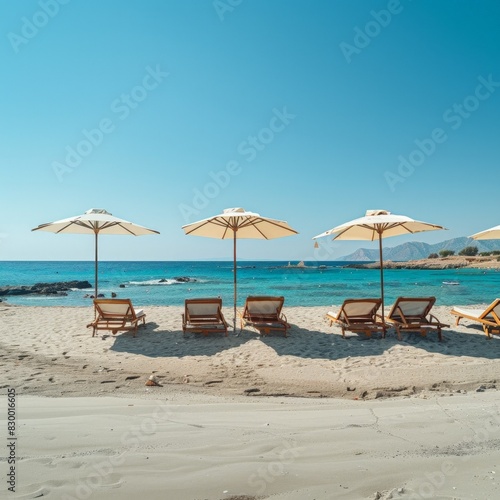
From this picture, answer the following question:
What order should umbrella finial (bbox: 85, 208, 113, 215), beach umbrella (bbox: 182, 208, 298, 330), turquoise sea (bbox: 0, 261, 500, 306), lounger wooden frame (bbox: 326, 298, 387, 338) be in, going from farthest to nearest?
turquoise sea (bbox: 0, 261, 500, 306), umbrella finial (bbox: 85, 208, 113, 215), beach umbrella (bbox: 182, 208, 298, 330), lounger wooden frame (bbox: 326, 298, 387, 338)

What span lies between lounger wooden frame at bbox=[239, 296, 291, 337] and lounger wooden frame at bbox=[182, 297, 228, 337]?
1.94 ft

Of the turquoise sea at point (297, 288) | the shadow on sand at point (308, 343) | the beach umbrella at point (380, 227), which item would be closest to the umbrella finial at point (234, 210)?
the beach umbrella at point (380, 227)

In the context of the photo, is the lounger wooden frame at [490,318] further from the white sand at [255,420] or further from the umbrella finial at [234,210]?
the umbrella finial at [234,210]

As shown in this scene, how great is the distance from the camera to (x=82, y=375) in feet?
17.1

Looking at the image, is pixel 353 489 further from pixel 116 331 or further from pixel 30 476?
pixel 116 331

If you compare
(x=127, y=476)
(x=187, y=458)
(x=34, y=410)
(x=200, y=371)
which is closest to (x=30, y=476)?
(x=127, y=476)

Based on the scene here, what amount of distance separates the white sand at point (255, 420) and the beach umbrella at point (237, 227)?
8.62 ft

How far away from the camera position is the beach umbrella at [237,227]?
7.71m

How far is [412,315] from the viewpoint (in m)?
7.71

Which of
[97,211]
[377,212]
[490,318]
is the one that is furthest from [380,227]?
[97,211]

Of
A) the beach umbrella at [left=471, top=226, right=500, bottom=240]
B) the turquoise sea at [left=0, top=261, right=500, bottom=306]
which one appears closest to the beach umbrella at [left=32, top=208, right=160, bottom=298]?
the beach umbrella at [left=471, top=226, right=500, bottom=240]

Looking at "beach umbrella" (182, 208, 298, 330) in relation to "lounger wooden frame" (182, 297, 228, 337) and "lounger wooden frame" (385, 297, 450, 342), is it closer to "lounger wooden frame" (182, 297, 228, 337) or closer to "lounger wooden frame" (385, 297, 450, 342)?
"lounger wooden frame" (182, 297, 228, 337)

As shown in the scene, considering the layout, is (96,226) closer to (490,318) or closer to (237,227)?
(237,227)

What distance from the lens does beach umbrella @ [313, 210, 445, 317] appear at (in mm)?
7201
